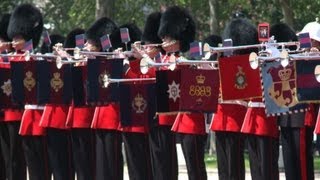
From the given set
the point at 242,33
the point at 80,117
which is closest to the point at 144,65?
the point at 242,33

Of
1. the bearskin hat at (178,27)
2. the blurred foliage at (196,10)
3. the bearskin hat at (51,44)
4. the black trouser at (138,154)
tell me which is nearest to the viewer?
the black trouser at (138,154)

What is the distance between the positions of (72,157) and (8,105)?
0.81 m

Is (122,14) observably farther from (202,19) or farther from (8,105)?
(8,105)

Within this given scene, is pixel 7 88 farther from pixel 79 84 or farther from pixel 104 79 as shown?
pixel 104 79

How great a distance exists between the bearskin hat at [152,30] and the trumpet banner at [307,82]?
206 centimetres

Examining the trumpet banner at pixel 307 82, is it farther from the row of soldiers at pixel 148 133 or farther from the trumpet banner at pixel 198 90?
the trumpet banner at pixel 198 90

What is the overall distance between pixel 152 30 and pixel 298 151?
2.13 m

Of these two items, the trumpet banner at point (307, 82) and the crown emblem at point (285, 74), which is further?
the crown emblem at point (285, 74)

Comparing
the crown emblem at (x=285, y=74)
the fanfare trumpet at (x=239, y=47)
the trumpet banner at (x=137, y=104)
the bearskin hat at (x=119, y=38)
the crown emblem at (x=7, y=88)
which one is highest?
the bearskin hat at (x=119, y=38)

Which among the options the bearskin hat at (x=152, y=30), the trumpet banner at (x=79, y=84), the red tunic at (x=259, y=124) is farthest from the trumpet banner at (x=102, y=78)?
the red tunic at (x=259, y=124)

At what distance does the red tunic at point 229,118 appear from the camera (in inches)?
379

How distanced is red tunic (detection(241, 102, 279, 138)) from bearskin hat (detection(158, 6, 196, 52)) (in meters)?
1.18

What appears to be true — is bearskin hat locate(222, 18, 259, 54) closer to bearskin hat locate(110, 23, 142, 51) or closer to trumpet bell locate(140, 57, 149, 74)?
trumpet bell locate(140, 57, 149, 74)

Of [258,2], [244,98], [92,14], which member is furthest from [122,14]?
[244,98]
